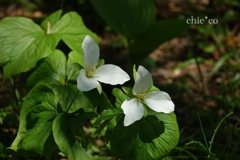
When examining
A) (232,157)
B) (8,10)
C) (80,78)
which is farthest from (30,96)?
(8,10)

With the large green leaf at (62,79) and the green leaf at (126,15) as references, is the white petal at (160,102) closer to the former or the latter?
the large green leaf at (62,79)

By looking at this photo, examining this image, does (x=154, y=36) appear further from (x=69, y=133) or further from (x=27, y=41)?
(x=69, y=133)

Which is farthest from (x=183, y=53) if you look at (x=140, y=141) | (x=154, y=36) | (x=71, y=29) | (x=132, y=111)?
(x=132, y=111)

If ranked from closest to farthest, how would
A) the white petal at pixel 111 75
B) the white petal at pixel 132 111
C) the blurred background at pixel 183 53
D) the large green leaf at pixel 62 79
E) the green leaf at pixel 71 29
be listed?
the white petal at pixel 132 111 → the white petal at pixel 111 75 → the large green leaf at pixel 62 79 → the green leaf at pixel 71 29 → the blurred background at pixel 183 53

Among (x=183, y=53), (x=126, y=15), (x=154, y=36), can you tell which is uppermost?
(x=126, y=15)

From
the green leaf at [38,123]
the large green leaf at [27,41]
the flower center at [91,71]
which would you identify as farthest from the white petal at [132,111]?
the large green leaf at [27,41]

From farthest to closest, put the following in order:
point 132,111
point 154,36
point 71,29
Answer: point 154,36 < point 71,29 < point 132,111

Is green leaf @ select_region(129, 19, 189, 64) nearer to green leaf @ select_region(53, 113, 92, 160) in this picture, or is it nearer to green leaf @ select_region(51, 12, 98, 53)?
green leaf @ select_region(51, 12, 98, 53)

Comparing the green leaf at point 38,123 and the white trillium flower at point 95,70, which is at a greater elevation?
the white trillium flower at point 95,70
